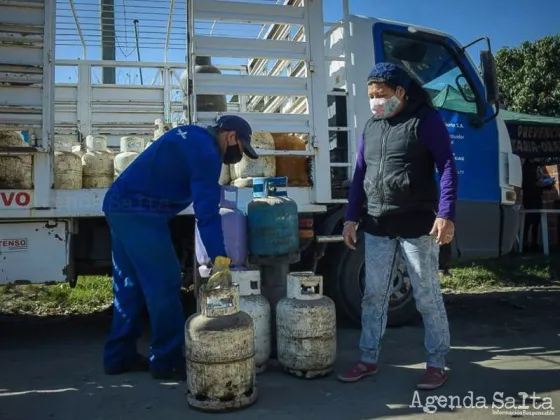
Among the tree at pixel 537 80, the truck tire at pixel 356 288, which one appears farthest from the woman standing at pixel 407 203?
the tree at pixel 537 80

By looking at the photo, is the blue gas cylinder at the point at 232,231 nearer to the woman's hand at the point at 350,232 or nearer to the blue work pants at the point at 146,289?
the blue work pants at the point at 146,289

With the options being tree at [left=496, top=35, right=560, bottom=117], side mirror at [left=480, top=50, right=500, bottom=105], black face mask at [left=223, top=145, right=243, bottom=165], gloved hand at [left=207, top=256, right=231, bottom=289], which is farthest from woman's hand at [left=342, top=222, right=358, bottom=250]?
tree at [left=496, top=35, right=560, bottom=117]

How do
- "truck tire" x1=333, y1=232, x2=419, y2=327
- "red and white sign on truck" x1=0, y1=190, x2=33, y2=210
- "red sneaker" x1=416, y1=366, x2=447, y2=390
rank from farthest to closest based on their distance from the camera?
"truck tire" x1=333, y1=232, x2=419, y2=327 → "red and white sign on truck" x1=0, y1=190, x2=33, y2=210 → "red sneaker" x1=416, y1=366, x2=447, y2=390

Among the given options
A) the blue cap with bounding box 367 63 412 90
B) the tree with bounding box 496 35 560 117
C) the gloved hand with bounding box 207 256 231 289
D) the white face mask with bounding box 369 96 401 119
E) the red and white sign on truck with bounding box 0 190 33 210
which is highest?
the tree with bounding box 496 35 560 117

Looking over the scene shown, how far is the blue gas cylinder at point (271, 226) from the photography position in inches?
146

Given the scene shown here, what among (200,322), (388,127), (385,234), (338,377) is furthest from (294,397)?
(388,127)

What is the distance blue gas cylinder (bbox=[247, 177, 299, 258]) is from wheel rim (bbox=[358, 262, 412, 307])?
1.09 m

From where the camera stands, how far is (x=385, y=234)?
3.27 meters

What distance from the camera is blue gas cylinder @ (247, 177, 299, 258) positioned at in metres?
3.72

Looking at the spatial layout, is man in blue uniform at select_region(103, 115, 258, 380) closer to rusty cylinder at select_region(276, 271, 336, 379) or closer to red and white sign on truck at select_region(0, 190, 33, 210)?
rusty cylinder at select_region(276, 271, 336, 379)

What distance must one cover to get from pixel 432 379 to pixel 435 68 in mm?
3071

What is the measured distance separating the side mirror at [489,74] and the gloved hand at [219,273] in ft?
10.2

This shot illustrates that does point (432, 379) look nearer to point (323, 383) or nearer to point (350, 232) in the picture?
point (323, 383)

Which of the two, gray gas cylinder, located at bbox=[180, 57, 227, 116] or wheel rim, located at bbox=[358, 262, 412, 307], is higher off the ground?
gray gas cylinder, located at bbox=[180, 57, 227, 116]
